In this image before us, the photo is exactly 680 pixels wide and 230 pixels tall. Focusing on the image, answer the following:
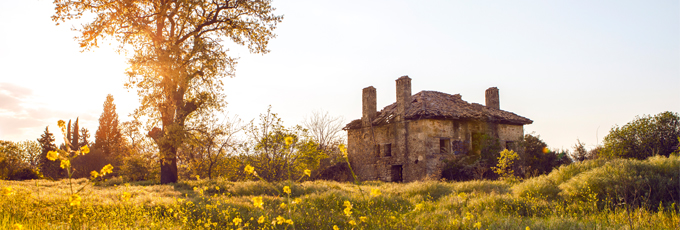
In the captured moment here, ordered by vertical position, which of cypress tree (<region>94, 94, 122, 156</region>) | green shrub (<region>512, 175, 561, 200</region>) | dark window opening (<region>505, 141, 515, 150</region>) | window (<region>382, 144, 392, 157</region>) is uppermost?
cypress tree (<region>94, 94, 122, 156</region>)

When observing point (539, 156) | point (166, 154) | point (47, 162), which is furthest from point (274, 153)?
point (47, 162)

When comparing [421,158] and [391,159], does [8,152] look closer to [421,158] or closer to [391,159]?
[391,159]

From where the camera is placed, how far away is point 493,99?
87.5 ft

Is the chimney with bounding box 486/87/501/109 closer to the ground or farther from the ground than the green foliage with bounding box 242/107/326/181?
farther from the ground

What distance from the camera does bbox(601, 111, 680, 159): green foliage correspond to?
17.6 meters

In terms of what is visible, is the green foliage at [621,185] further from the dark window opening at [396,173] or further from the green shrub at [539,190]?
the dark window opening at [396,173]

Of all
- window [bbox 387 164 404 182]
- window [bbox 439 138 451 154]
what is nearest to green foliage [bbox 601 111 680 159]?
window [bbox 439 138 451 154]

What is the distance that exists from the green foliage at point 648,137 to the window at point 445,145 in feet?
25.2

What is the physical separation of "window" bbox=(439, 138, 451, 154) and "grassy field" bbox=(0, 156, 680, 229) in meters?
9.97

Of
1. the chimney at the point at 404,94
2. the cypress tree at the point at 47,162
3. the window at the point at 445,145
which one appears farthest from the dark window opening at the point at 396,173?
the cypress tree at the point at 47,162

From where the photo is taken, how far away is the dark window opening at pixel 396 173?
2345 cm

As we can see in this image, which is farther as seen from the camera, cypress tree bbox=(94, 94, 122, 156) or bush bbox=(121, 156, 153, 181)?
cypress tree bbox=(94, 94, 122, 156)

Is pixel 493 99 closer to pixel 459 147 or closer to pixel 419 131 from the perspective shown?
pixel 459 147

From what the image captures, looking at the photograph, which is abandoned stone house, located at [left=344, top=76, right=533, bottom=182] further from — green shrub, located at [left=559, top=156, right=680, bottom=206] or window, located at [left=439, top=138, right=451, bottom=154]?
green shrub, located at [left=559, top=156, right=680, bottom=206]
